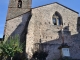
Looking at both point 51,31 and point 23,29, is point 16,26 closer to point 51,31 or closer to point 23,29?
point 23,29

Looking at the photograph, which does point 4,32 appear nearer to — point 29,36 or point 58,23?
point 29,36

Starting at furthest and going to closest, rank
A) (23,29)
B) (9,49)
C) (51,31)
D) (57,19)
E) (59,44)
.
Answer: (57,19) → (23,29) → (51,31) → (59,44) → (9,49)

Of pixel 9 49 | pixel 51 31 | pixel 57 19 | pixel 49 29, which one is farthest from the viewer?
pixel 57 19

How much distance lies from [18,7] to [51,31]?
894cm

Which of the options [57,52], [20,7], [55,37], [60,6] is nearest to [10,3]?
[20,7]

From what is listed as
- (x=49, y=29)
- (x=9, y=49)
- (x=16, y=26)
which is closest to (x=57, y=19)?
(x=49, y=29)

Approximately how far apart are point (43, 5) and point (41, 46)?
6772 millimetres

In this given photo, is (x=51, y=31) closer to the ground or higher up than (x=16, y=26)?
closer to the ground

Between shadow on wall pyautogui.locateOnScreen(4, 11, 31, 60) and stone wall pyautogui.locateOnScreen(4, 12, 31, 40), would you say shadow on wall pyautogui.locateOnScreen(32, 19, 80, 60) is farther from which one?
stone wall pyautogui.locateOnScreen(4, 12, 31, 40)

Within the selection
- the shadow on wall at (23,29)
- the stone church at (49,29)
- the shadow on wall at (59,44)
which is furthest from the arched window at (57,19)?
the shadow on wall at (23,29)

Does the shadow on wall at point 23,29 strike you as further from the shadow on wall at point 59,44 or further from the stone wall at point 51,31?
the shadow on wall at point 59,44

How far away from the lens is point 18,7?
Answer: 86.5 feet

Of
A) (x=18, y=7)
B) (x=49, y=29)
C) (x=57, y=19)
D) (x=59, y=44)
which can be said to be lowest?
(x=59, y=44)

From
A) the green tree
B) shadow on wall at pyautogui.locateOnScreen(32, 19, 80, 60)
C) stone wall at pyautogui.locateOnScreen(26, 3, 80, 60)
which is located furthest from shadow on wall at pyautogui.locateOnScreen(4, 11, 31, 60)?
the green tree
